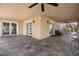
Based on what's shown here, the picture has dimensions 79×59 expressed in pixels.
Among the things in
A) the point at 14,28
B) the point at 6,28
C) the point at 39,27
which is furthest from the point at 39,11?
the point at 6,28

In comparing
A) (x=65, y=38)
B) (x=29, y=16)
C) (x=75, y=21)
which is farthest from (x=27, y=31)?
(x=75, y=21)

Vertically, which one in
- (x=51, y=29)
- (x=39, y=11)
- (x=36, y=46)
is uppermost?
(x=39, y=11)

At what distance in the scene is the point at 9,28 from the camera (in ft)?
7.72

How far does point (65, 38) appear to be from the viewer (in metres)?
2.28

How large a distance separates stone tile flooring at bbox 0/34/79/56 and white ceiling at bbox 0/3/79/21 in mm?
317

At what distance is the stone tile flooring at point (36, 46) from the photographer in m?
2.23

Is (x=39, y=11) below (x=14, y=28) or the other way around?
the other way around

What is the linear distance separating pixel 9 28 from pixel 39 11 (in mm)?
553

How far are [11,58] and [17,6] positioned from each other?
2.65ft

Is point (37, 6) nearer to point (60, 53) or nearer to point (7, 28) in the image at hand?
point (7, 28)

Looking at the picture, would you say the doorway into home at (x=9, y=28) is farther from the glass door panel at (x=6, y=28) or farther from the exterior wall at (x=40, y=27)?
the exterior wall at (x=40, y=27)

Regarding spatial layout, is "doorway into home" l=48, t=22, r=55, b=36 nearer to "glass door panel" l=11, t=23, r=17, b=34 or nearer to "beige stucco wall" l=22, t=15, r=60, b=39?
"beige stucco wall" l=22, t=15, r=60, b=39

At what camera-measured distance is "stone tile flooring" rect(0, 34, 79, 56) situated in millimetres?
2234

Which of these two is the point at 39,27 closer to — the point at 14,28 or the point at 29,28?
the point at 29,28
